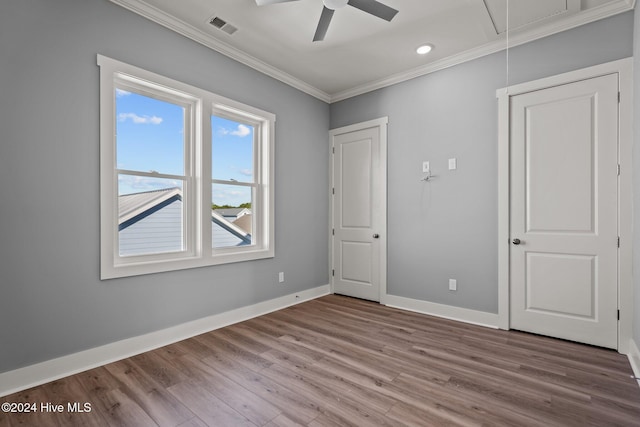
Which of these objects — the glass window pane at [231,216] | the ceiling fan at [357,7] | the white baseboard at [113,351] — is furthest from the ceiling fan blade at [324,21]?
the white baseboard at [113,351]

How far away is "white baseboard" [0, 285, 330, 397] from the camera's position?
2.05 m

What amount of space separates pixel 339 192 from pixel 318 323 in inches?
76.5

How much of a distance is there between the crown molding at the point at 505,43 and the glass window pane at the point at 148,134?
8.12 feet

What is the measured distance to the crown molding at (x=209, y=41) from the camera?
2.60 metres

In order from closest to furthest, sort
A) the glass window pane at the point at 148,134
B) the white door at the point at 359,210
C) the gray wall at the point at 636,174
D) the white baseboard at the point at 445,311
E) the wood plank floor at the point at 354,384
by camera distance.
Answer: the wood plank floor at the point at 354,384 → the gray wall at the point at 636,174 → the glass window pane at the point at 148,134 → the white baseboard at the point at 445,311 → the white door at the point at 359,210

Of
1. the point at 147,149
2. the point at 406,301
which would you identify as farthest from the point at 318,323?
the point at 147,149

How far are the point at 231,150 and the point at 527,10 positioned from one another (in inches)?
122

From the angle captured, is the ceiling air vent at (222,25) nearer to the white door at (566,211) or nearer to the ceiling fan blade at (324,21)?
the ceiling fan blade at (324,21)

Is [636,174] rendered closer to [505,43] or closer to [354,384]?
[505,43]

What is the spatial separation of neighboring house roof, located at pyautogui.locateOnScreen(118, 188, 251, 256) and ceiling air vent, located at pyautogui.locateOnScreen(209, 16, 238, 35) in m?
1.60

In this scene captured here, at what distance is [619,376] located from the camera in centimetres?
220

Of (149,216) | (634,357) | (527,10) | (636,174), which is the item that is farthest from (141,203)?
(634,357)

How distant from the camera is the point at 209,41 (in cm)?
310

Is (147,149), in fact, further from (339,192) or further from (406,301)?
(406,301)
